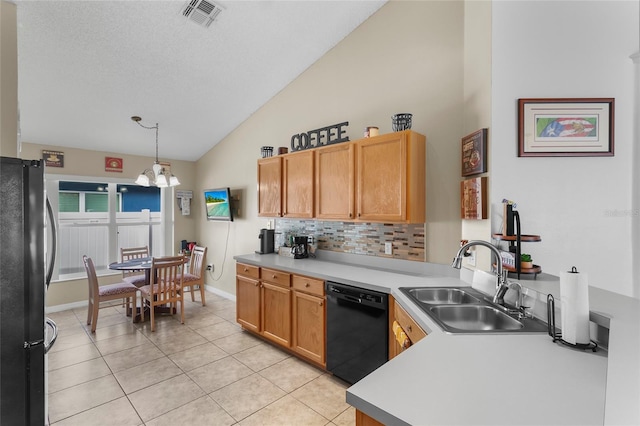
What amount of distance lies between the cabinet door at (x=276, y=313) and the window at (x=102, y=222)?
331 centimetres

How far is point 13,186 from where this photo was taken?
1483 mm

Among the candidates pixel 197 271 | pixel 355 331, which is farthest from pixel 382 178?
pixel 197 271

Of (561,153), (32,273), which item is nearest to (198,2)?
(32,273)

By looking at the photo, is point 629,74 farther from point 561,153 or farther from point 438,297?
point 438,297

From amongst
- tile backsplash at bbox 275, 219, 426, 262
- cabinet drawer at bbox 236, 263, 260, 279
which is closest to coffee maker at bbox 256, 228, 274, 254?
tile backsplash at bbox 275, 219, 426, 262

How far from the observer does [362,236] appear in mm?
3193

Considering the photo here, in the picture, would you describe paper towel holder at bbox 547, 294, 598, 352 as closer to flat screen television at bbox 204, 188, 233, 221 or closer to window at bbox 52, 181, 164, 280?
flat screen television at bbox 204, 188, 233, 221

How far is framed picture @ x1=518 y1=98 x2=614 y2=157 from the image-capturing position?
1928mm

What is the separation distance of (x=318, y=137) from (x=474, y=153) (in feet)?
5.54

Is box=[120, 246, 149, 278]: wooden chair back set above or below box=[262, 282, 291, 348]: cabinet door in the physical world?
above

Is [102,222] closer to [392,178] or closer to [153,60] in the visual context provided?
[153,60]

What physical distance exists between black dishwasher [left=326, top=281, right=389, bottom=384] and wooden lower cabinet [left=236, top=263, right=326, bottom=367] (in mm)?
122

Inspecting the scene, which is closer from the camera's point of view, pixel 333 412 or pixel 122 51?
pixel 333 412

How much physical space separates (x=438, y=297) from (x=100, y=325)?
432 centimetres
